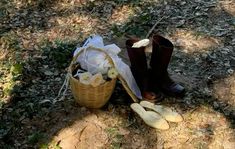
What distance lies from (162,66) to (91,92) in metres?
0.63

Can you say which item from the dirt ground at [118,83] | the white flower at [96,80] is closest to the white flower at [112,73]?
the white flower at [96,80]

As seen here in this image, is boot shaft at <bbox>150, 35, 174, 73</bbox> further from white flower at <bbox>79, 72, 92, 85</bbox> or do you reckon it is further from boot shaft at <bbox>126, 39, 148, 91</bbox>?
white flower at <bbox>79, 72, 92, 85</bbox>

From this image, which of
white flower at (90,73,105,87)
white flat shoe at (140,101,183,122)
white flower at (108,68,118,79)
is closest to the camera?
white flower at (90,73,105,87)

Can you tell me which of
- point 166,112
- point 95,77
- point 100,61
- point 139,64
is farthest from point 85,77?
point 166,112

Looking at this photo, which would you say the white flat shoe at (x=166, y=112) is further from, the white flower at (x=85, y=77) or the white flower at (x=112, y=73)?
the white flower at (x=85, y=77)

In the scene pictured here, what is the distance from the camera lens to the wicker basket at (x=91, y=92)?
121 inches

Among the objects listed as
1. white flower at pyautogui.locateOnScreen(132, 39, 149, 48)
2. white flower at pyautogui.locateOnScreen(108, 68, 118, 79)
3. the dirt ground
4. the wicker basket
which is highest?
white flower at pyautogui.locateOnScreen(132, 39, 149, 48)

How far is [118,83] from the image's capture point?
361 cm

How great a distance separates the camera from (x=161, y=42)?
337 centimetres

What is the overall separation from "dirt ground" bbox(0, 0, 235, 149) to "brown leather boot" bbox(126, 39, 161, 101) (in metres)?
0.17

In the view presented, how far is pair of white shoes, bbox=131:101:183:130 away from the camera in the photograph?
3.18m

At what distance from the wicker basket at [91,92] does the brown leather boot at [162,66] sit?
0.39m

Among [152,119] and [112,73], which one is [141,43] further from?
[152,119]

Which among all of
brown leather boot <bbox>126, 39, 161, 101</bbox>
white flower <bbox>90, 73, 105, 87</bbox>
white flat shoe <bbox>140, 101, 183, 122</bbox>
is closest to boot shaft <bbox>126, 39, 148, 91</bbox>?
brown leather boot <bbox>126, 39, 161, 101</bbox>
